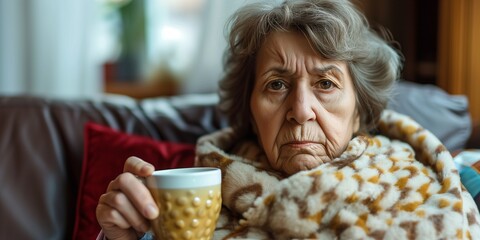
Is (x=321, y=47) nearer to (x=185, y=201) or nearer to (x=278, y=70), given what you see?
(x=278, y=70)

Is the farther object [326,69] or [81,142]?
[81,142]

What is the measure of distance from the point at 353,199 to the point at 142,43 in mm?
2251

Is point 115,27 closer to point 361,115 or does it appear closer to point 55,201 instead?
point 55,201

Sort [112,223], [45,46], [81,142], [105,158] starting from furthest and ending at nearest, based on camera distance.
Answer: [45,46] → [81,142] → [105,158] → [112,223]

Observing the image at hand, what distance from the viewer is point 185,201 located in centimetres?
90

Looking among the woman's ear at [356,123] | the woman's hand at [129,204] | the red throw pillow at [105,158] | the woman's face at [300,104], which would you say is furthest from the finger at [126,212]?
the woman's ear at [356,123]

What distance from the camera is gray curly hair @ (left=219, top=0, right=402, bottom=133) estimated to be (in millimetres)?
1195

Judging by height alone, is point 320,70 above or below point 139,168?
above

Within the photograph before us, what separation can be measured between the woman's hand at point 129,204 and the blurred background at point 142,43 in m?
1.65

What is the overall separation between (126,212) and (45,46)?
2.04 metres

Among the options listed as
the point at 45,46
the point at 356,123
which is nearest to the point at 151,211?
the point at 356,123

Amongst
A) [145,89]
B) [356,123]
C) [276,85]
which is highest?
[276,85]

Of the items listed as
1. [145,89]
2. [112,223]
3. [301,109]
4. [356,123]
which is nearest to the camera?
[112,223]

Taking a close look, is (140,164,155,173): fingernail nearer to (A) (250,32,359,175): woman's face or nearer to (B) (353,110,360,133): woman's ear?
(A) (250,32,359,175): woman's face
